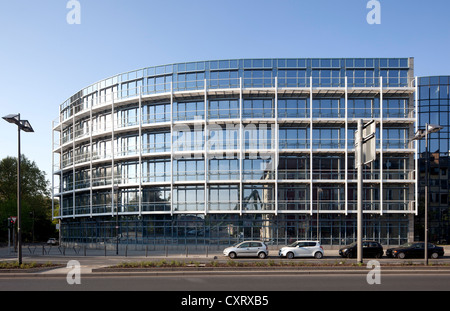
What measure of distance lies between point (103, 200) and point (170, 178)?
32.9 ft

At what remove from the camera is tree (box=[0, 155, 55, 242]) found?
67.6 m

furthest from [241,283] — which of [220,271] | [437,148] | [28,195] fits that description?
[28,195]

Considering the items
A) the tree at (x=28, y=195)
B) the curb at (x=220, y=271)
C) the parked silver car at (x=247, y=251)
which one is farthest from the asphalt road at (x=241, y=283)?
the tree at (x=28, y=195)

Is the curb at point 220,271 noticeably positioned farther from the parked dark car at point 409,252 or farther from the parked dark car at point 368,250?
the parked dark car at point 409,252

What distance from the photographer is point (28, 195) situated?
74812mm

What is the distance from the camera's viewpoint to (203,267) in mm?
18891

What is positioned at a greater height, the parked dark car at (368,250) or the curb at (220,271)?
the curb at (220,271)

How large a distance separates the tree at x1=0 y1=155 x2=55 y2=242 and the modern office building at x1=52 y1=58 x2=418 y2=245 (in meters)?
36.2

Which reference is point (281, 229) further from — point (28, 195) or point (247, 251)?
point (28, 195)

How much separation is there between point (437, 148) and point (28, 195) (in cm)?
7482

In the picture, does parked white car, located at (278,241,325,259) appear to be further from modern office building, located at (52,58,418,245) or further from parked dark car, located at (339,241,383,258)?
modern office building, located at (52,58,418,245)

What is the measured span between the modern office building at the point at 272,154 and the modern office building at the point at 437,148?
17230mm

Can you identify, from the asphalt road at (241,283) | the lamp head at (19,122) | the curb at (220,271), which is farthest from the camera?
the lamp head at (19,122)

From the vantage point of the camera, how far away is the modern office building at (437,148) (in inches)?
2112
